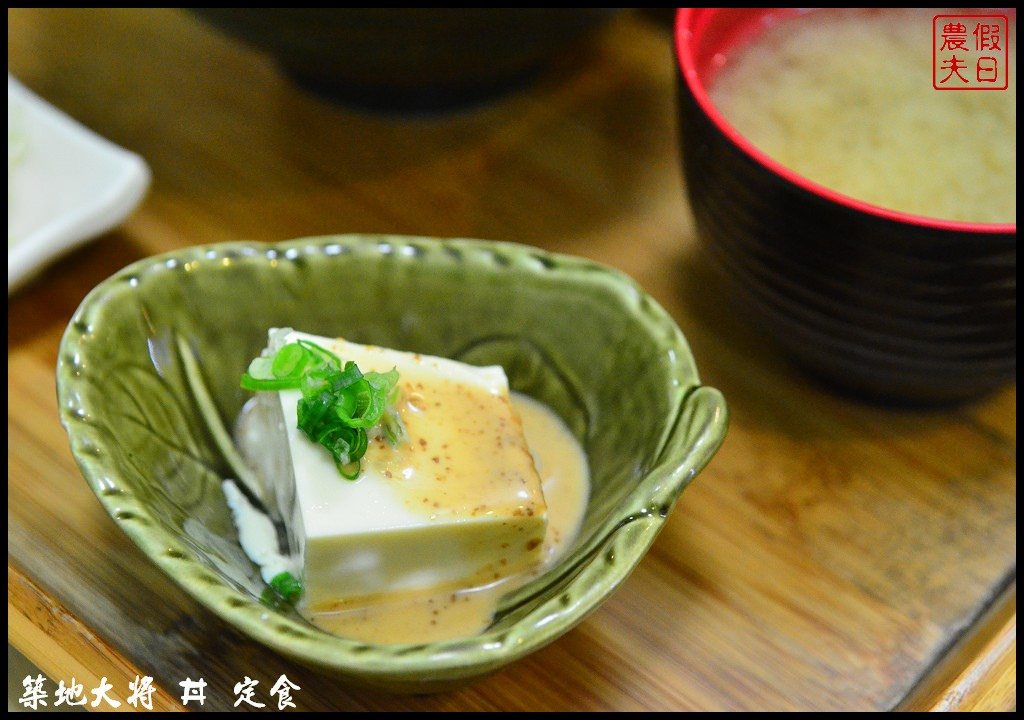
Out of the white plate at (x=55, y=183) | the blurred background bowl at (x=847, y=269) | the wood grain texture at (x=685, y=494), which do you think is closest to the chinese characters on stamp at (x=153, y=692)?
the wood grain texture at (x=685, y=494)

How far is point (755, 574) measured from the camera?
120cm

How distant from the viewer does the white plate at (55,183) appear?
1.39 m

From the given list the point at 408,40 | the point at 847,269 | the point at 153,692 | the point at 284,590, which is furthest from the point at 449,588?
the point at 408,40

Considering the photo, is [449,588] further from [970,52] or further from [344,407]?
[970,52]

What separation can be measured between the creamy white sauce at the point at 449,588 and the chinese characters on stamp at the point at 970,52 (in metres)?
0.70

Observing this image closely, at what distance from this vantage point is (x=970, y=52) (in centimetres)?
140

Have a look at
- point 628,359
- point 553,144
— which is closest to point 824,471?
point 628,359

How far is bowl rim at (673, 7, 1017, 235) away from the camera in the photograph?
3.49 ft

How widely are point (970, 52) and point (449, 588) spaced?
100 centimetres

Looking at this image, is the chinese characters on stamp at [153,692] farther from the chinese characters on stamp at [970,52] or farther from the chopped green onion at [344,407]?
the chinese characters on stamp at [970,52]

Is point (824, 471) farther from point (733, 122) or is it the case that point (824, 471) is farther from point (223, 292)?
point (223, 292)

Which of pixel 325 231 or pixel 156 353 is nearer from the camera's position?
pixel 156 353

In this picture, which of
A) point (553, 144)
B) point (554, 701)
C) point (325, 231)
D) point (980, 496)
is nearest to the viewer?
point (554, 701)

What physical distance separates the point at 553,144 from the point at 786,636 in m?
0.88
